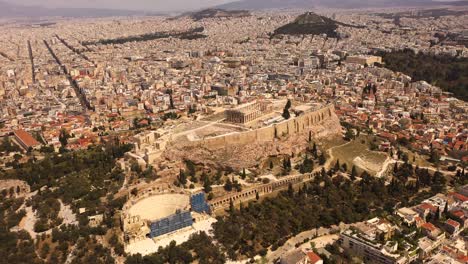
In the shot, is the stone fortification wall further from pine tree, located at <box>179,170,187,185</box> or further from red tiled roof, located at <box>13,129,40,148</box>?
red tiled roof, located at <box>13,129,40,148</box>

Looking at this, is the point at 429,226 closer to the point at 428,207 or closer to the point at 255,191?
the point at 428,207

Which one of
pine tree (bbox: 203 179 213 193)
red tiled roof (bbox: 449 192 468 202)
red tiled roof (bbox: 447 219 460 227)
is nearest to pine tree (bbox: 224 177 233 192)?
pine tree (bbox: 203 179 213 193)

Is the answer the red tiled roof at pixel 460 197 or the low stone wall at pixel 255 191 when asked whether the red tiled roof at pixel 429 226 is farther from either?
the low stone wall at pixel 255 191

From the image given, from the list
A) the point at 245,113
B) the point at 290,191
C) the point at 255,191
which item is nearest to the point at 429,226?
the point at 290,191

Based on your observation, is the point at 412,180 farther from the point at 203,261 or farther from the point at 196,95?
the point at 196,95

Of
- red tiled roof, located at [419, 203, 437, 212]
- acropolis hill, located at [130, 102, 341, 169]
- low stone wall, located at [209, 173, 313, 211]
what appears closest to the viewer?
red tiled roof, located at [419, 203, 437, 212]

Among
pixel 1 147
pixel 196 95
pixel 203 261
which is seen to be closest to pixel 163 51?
pixel 196 95

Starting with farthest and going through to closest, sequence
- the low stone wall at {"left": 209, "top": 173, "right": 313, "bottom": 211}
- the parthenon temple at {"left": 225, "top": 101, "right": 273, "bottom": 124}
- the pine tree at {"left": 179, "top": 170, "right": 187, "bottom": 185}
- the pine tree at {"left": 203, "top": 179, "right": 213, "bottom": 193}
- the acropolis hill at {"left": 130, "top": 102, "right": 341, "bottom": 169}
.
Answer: the parthenon temple at {"left": 225, "top": 101, "right": 273, "bottom": 124} → the acropolis hill at {"left": 130, "top": 102, "right": 341, "bottom": 169} → the pine tree at {"left": 179, "top": 170, "right": 187, "bottom": 185} → the pine tree at {"left": 203, "top": 179, "right": 213, "bottom": 193} → the low stone wall at {"left": 209, "top": 173, "right": 313, "bottom": 211}

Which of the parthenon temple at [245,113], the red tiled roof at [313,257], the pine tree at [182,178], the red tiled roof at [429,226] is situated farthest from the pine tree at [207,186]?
the red tiled roof at [429,226]
